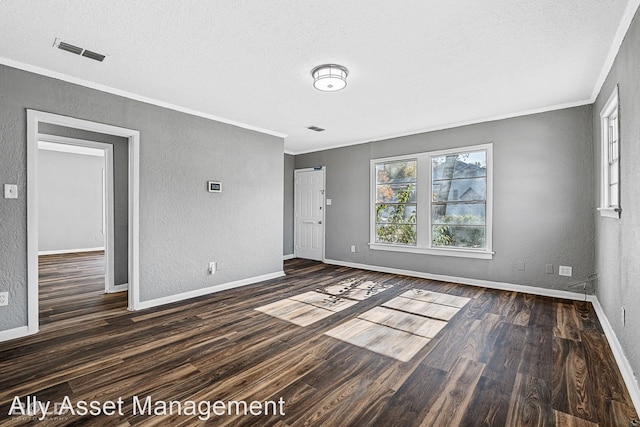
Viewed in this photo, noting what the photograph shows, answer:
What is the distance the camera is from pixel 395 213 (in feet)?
18.8

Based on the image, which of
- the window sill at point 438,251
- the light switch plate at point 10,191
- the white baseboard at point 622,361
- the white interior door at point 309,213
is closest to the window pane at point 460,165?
the window sill at point 438,251

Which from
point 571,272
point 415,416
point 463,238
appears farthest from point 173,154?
point 571,272

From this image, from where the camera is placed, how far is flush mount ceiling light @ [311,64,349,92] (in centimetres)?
290

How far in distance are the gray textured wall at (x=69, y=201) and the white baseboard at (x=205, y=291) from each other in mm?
5806

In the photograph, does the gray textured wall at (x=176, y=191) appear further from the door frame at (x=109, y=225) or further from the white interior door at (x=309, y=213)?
the white interior door at (x=309, y=213)

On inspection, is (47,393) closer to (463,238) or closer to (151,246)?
(151,246)

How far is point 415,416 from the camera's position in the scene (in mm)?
1798

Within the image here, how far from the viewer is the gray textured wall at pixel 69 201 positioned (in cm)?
754

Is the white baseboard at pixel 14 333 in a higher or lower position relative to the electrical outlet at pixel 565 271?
Answer: lower

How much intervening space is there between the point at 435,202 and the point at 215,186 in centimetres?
348

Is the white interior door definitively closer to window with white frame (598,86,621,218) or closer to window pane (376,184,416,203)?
window pane (376,184,416,203)

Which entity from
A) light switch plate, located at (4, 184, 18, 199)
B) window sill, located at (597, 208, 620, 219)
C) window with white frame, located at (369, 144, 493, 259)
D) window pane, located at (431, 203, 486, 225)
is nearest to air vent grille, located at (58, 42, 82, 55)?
light switch plate, located at (4, 184, 18, 199)

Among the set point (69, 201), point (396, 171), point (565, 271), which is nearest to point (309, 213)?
point (396, 171)

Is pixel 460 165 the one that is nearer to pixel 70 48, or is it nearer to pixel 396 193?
pixel 396 193
